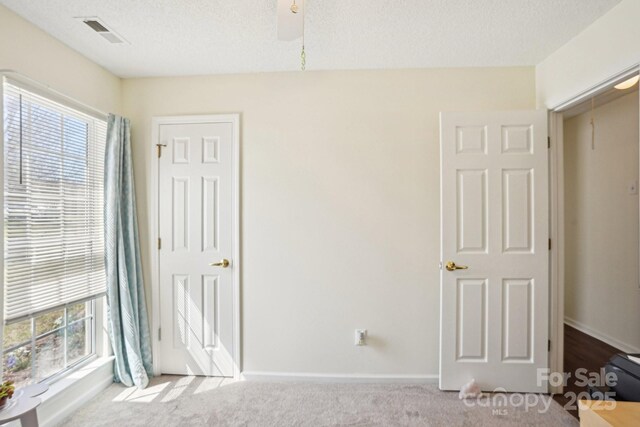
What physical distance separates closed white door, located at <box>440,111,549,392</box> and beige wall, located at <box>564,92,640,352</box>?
1584 mm

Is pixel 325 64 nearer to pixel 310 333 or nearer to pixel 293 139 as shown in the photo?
pixel 293 139

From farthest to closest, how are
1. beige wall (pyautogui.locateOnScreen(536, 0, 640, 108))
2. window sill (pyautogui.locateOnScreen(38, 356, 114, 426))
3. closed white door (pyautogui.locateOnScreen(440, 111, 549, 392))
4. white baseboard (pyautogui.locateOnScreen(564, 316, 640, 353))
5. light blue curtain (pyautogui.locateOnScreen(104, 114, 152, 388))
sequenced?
white baseboard (pyautogui.locateOnScreen(564, 316, 640, 353)) < light blue curtain (pyautogui.locateOnScreen(104, 114, 152, 388)) < closed white door (pyautogui.locateOnScreen(440, 111, 549, 392)) < window sill (pyautogui.locateOnScreen(38, 356, 114, 426)) < beige wall (pyautogui.locateOnScreen(536, 0, 640, 108))

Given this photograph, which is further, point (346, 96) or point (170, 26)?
point (346, 96)

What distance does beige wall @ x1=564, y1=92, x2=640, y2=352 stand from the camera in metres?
2.83

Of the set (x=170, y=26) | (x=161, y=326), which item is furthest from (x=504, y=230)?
(x=161, y=326)

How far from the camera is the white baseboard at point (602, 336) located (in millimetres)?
2795

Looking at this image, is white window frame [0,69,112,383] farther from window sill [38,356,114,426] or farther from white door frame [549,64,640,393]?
white door frame [549,64,640,393]

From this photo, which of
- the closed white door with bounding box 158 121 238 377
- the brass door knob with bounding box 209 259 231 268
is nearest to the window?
the closed white door with bounding box 158 121 238 377

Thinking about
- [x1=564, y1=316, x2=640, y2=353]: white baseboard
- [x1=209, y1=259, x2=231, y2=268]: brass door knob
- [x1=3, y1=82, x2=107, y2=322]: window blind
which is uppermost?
[x1=3, y1=82, x2=107, y2=322]: window blind

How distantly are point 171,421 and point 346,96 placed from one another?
2659mm

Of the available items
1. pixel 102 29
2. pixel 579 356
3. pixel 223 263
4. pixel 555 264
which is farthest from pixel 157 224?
pixel 579 356

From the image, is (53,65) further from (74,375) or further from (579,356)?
(579,356)

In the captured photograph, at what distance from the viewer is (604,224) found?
309cm

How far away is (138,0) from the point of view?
62.7 inches
